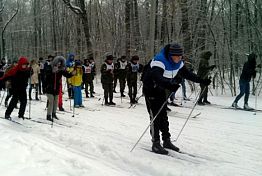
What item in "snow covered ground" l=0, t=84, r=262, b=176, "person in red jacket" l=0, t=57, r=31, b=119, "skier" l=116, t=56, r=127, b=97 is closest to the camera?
"snow covered ground" l=0, t=84, r=262, b=176

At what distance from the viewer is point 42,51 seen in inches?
1918

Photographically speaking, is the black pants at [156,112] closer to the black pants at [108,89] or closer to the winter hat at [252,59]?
the winter hat at [252,59]

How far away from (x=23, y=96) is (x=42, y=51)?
3993 cm

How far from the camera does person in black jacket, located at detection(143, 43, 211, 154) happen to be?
19.9 ft

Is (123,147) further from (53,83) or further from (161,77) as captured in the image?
(53,83)

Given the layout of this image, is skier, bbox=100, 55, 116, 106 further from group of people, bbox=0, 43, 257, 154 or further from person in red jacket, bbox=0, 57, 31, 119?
Result: person in red jacket, bbox=0, 57, 31, 119

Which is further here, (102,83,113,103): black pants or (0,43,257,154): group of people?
(102,83,113,103): black pants

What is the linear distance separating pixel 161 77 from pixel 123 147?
6.06ft

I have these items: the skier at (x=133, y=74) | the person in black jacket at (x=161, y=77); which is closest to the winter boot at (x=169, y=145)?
the person in black jacket at (x=161, y=77)

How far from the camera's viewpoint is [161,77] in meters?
5.92

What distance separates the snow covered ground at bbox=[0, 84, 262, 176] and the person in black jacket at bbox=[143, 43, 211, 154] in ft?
1.41

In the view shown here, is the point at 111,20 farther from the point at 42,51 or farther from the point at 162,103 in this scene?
the point at 162,103

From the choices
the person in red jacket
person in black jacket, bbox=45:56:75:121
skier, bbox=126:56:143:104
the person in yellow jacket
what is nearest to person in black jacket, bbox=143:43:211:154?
person in black jacket, bbox=45:56:75:121

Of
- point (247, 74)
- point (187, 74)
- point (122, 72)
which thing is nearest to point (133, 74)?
point (122, 72)
